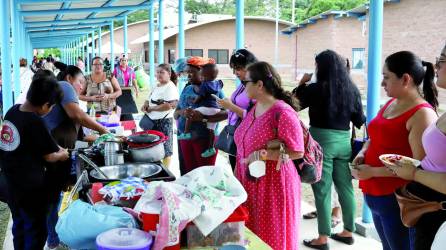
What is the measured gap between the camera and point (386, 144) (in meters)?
2.53

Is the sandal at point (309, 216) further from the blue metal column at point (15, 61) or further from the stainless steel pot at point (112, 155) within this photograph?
the blue metal column at point (15, 61)

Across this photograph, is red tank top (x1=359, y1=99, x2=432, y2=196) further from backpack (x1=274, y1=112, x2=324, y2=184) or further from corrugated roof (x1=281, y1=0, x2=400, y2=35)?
corrugated roof (x1=281, y1=0, x2=400, y2=35)

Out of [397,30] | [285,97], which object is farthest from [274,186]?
[397,30]

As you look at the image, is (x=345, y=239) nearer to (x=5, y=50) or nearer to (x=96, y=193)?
(x=96, y=193)

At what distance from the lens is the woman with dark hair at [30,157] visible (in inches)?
114

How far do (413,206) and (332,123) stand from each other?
150cm

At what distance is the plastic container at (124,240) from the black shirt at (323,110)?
2.10 metres

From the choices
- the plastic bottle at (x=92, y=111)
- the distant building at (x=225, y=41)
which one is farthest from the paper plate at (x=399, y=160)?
the distant building at (x=225, y=41)

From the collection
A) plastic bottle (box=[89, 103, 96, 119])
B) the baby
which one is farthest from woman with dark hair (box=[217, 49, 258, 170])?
plastic bottle (box=[89, 103, 96, 119])

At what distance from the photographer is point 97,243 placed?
1.68 m

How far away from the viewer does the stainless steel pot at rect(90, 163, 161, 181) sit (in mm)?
2812

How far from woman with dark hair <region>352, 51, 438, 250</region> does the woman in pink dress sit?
397 millimetres

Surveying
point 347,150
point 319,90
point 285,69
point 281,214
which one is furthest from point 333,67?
point 285,69

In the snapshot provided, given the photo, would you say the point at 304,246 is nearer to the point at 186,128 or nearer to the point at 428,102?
the point at 186,128
